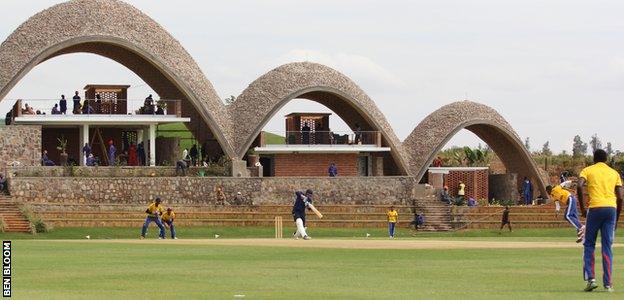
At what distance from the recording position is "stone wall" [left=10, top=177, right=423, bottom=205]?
56469 mm

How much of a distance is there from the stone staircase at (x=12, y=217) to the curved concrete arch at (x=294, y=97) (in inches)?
593

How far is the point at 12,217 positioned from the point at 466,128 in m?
31.9

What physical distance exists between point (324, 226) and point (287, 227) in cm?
187

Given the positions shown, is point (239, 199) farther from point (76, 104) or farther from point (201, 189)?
point (76, 104)

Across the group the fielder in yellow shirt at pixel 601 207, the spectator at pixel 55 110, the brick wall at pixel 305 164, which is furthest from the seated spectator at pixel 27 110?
the fielder in yellow shirt at pixel 601 207

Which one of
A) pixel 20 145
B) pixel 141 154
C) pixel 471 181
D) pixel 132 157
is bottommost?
pixel 471 181

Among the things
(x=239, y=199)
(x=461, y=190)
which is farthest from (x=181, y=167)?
(x=461, y=190)

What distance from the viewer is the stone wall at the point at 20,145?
2327 inches

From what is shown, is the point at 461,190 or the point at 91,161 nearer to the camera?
the point at 91,161

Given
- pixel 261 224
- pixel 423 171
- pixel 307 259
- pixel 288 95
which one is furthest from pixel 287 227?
pixel 307 259

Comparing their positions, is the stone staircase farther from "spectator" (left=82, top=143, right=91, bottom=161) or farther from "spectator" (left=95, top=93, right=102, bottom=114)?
"spectator" (left=95, top=93, right=102, bottom=114)

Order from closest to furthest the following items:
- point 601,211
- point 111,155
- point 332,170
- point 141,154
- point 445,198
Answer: point 601,211 → point 111,155 → point 445,198 → point 141,154 → point 332,170

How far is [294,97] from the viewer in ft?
220

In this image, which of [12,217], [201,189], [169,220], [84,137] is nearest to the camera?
[169,220]
